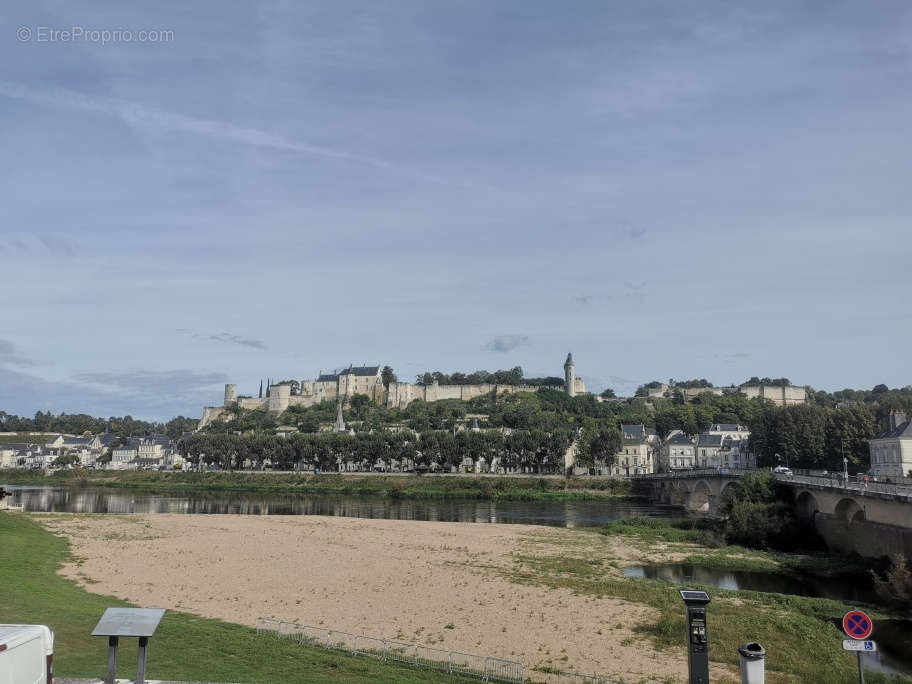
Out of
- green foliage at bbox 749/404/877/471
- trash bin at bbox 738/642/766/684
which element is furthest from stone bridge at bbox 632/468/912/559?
green foliage at bbox 749/404/877/471

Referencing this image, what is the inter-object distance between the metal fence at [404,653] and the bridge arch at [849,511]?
2852 cm

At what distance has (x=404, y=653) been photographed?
20.6 meters

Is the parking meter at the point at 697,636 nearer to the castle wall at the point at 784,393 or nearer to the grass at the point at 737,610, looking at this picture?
the grass at the point at 737,610

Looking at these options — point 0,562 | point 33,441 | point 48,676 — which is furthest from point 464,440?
point 33,441

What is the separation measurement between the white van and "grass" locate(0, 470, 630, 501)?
85.1 meters

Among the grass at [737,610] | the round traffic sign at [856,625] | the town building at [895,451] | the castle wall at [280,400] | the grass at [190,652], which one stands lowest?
the grass at [737,610]

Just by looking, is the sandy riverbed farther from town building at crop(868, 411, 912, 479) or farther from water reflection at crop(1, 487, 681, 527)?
town building at crop(868, 411, 912, 479)

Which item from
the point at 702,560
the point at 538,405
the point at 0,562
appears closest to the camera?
the point at 0,562

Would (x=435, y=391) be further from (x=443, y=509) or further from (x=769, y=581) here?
(x=769, y=581)

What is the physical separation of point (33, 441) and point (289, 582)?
7378 inches

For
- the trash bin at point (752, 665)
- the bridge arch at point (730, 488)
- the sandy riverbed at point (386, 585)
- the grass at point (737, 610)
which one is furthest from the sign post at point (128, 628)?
the bridge arch at point (730, 488)

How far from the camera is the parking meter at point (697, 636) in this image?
36.0 ft

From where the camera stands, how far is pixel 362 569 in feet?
118

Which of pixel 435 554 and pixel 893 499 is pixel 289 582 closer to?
pixel 435 554
